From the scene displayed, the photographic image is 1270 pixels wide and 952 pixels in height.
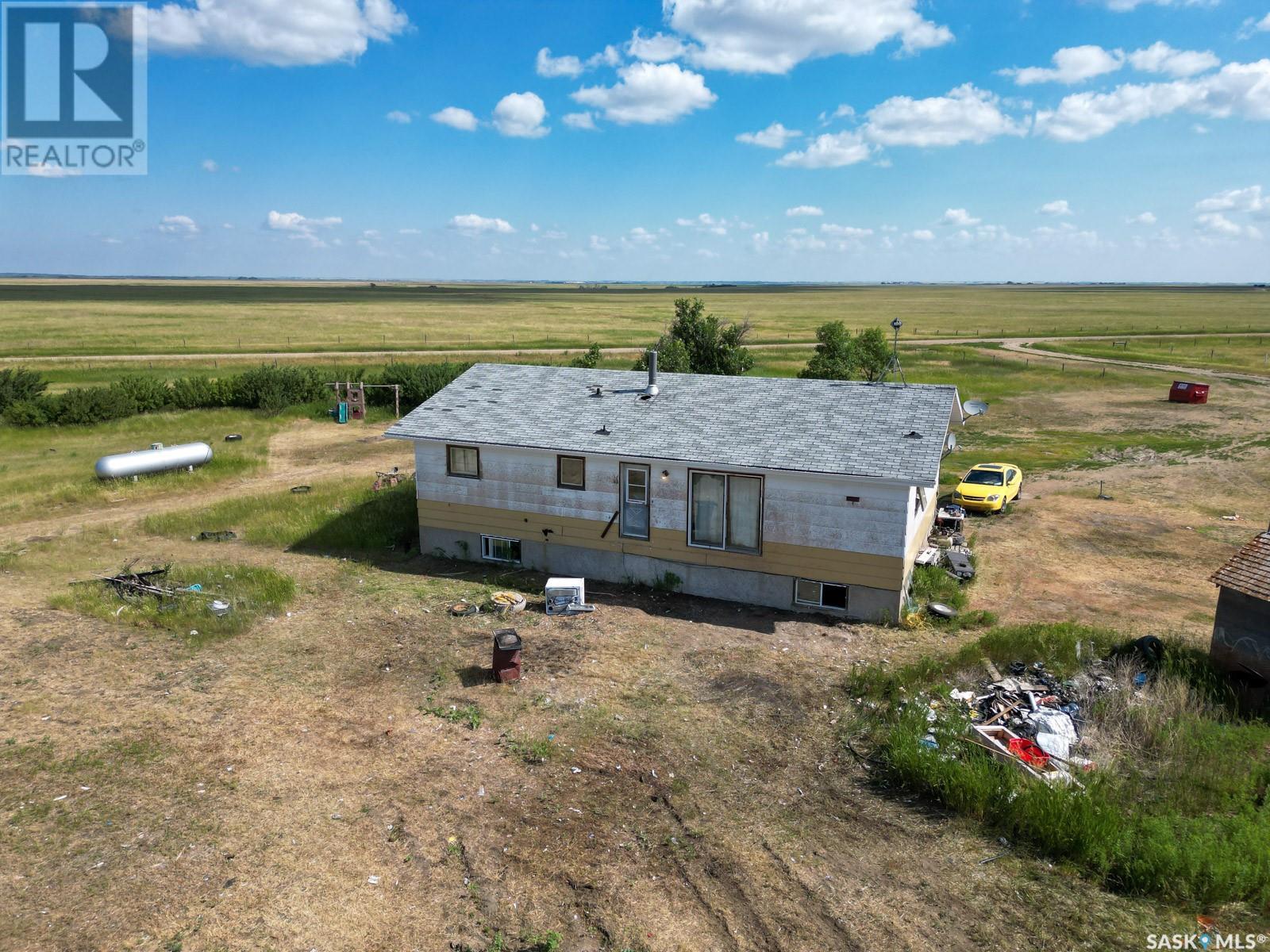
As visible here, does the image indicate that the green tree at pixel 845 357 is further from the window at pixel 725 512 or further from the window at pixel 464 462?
the window at pixel 464 462

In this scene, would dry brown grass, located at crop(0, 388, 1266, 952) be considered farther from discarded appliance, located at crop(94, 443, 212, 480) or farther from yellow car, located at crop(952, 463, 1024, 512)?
discarded appliance, located at crop(94, 443, 212, 480)

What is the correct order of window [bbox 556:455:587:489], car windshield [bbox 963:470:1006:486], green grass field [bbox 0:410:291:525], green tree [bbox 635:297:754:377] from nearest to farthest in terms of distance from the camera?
window [bbox 556:455:587:489]
car windshield [bbox 963:470:1006:486]
green grass field [bbox 0:410:291:525]
green tree [bbox 635:297:754:377]

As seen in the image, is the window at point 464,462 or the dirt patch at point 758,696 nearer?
the dirt patch at point 758,696

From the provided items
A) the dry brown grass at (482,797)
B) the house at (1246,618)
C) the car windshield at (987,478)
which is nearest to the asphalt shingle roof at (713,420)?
the dry brown grass at (482,797)

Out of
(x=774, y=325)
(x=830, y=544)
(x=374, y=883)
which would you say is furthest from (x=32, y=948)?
(x=774, y=325)

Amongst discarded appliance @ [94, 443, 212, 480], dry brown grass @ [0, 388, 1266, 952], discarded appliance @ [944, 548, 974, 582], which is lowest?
dry brown grass @ [0, 388, 1266, 952]

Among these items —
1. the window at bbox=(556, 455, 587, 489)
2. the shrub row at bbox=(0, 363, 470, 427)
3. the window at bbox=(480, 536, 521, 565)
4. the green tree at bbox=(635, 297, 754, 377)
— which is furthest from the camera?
the green tree at bbox=(635, 297, 754, 377)

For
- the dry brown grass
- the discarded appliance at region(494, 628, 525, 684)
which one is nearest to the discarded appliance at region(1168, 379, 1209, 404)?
the dry brown grass

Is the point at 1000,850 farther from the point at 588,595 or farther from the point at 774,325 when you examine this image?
the point at 774,325
